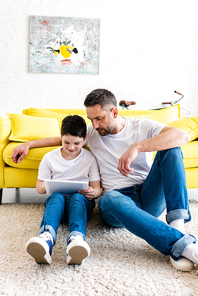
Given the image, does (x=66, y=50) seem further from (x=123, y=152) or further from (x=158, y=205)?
(x=158, y=205)

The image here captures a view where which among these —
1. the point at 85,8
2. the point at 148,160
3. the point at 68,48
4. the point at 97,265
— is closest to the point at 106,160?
the point at 148,160

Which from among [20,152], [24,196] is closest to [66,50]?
[24,196]

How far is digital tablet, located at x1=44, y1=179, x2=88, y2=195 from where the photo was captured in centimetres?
139

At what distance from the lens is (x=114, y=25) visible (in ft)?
13.7

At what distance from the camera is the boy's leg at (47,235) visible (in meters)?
1.04

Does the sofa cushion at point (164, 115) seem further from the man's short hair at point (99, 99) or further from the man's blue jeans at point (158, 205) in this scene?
the man's blue jeans at point (158, 205)

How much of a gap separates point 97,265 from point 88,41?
12.1 ft

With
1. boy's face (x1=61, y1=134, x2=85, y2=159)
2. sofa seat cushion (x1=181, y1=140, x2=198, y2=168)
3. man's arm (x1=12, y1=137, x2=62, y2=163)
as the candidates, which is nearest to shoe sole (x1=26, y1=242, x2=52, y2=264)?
boy's face (x1=61, y1=134, x2=85, y2=159)

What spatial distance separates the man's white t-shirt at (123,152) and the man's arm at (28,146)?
0.39 m

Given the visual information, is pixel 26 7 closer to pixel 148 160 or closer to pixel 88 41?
pixel 88 41

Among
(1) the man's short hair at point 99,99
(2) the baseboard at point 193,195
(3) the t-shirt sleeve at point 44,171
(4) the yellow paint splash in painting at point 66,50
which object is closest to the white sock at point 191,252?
(1) the man's short hair at point 99,99

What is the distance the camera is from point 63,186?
56.4 inches

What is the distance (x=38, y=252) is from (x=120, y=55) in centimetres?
370

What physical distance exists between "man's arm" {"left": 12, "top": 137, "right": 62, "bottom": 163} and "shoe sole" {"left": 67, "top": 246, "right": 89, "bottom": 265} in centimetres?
91
